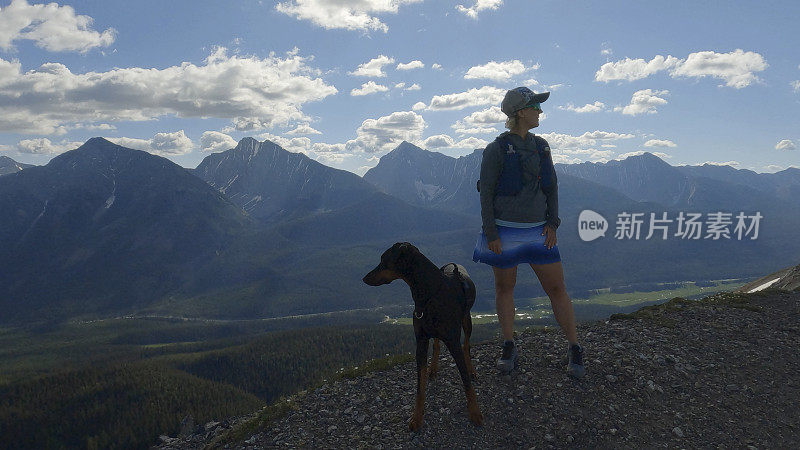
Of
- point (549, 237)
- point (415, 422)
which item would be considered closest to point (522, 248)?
point (549, 237)

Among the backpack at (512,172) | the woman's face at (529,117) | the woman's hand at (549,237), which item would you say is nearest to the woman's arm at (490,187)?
the backpack at (512,172)

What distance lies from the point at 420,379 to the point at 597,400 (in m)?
3.52

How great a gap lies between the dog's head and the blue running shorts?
1658 mm

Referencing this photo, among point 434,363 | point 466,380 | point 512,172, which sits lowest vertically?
point 434,363

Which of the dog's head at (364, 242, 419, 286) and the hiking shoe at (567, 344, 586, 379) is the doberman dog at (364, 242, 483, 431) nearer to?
the dog's head at (364, 242, 419, 286)

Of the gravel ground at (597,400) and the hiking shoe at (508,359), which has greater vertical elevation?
the hiking shoe at (508,359)

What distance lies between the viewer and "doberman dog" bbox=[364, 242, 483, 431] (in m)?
7.33

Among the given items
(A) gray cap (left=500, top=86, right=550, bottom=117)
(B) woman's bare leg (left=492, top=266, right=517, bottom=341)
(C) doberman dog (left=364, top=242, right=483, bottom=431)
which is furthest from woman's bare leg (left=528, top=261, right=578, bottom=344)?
(A) gray cap (left=500, top=86, right=550, bottom=117)

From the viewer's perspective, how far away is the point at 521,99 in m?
8.10

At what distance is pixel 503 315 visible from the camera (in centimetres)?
886

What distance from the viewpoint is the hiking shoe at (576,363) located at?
8.88 m

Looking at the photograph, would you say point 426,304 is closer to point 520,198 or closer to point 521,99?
point 520,198

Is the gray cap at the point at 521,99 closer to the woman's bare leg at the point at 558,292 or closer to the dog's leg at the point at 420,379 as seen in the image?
the woman's bare leg at the point at 558,292

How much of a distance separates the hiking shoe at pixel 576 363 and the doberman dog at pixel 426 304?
2427 millimetres
